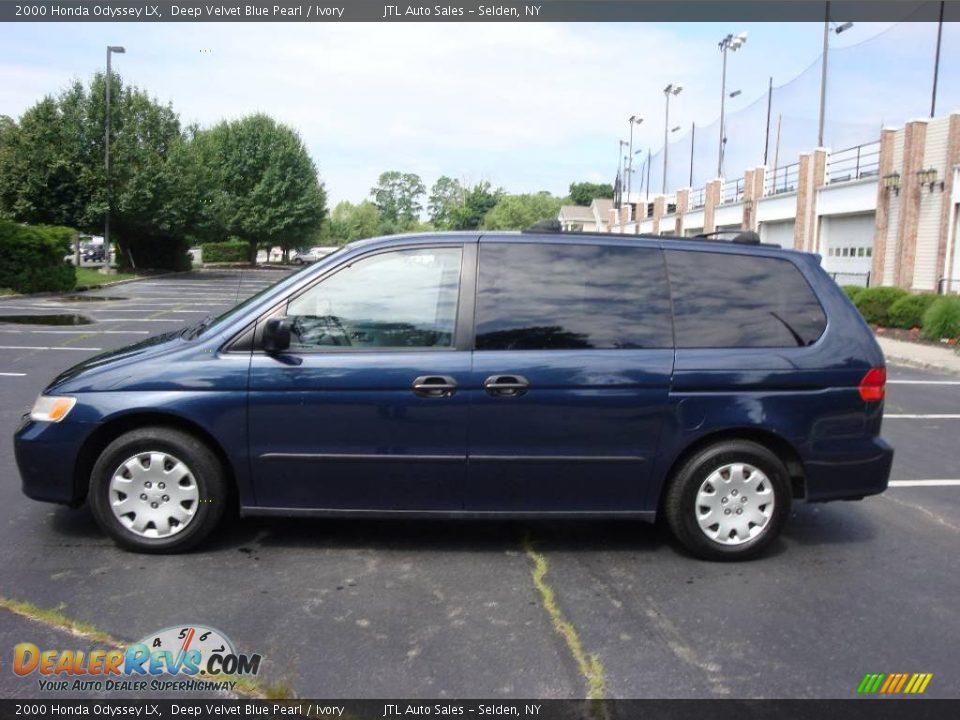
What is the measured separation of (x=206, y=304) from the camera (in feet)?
78.5

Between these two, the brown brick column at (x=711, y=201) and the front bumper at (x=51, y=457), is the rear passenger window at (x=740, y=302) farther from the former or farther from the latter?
the brown brick column at (x=711, y=201)

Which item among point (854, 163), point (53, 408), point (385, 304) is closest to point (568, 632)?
point (385, 304)

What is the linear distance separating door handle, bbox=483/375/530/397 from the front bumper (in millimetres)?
2175

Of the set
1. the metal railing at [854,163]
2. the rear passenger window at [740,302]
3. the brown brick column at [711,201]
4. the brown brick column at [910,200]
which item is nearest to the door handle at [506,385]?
the rear passenger window at [740,302]

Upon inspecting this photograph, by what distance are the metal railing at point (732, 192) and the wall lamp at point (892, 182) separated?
17333 millimetres

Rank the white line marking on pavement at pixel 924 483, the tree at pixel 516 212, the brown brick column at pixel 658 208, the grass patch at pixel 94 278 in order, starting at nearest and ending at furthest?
1. the white line marking on pavement at pixel 924 483
2. the grass patch at pixel 94 278
3. the brown brick column at pixel 658 208
4. the tree at pixel 516 212

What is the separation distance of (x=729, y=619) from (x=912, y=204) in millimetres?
24904

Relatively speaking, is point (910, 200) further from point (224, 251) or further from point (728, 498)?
point (224, 251)

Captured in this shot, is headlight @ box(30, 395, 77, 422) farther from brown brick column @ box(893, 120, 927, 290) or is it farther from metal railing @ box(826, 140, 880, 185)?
metal railing @ box(826, 140, 880, 185)

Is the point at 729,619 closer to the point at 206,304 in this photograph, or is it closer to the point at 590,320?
the point at 590,320

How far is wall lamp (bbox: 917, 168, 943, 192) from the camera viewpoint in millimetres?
23641

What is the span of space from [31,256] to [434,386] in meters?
23.1

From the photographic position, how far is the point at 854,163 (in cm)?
3072

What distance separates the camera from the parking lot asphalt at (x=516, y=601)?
3.32 metres
